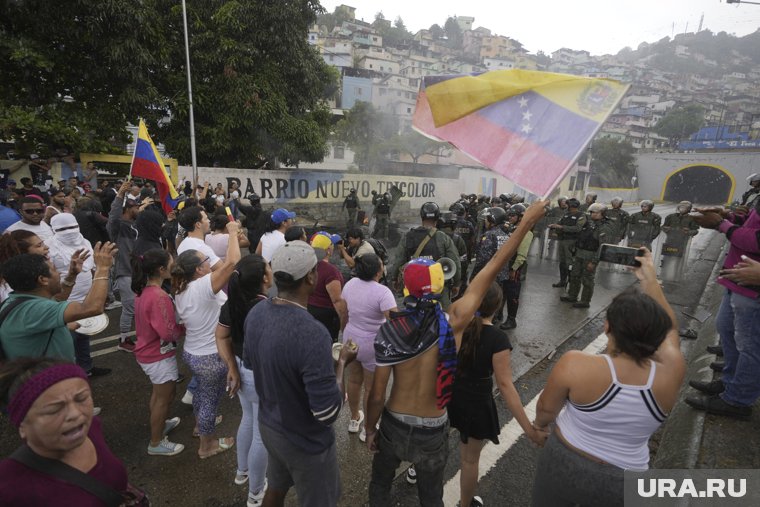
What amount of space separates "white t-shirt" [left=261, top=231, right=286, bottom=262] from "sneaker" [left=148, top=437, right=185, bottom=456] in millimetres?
2062

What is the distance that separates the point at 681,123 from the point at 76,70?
88054 millimetres

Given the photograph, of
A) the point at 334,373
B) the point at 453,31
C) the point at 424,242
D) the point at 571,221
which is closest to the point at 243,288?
the point at 334,373

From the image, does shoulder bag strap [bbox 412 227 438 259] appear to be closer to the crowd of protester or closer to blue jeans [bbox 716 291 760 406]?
the crowd of protester

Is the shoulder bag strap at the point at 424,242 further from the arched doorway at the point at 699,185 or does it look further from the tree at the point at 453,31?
the tree at the point at 453,31

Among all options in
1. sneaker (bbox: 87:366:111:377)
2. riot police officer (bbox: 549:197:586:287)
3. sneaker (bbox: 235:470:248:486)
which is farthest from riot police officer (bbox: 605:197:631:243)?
sneaker (bbox: 87:366:111:377)

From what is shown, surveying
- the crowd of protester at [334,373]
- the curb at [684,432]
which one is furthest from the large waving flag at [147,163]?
the curb at [684,432]

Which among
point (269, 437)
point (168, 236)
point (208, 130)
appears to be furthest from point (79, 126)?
point (269, 437)

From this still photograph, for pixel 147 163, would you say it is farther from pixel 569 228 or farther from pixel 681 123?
pixel 681 123

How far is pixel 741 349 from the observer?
3.24 m

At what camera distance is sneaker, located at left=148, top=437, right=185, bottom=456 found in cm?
334

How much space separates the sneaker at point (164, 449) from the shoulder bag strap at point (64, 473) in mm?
2139

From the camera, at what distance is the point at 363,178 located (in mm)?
18578

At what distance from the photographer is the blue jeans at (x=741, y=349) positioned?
3.19 metres

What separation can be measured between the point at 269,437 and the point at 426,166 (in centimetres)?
3347
